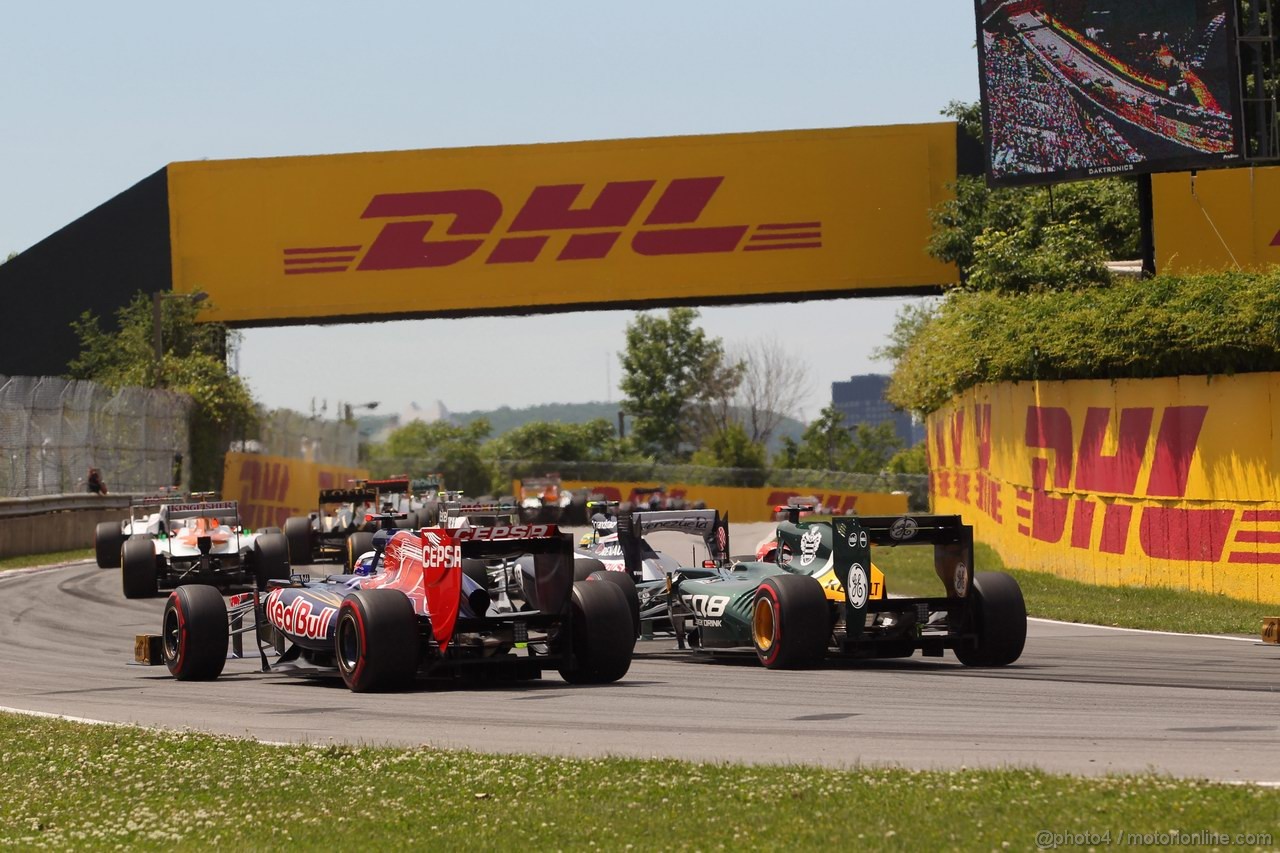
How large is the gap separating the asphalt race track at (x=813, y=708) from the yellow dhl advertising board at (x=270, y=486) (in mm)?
33608

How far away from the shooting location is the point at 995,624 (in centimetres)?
1419

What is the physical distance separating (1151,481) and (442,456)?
10143 cm

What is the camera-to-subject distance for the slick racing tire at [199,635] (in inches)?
557

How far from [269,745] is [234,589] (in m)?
15.8

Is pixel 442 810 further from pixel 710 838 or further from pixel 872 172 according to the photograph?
pixel 872 172

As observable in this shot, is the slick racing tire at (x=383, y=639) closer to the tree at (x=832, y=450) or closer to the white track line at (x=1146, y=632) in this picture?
the white track line at (x=1146, y=632)

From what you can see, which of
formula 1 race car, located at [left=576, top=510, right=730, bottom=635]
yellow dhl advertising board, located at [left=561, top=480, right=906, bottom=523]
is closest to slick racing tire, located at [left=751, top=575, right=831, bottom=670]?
formula 1 race car, located at [left=576, top=510, right=730, bottom=635]

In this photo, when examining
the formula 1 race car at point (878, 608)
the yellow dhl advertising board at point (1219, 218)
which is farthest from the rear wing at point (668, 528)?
the yellow dhl advertising board at point (1219, 218)

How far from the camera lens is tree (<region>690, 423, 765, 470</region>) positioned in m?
96.3

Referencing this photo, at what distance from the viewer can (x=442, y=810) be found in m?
7.55

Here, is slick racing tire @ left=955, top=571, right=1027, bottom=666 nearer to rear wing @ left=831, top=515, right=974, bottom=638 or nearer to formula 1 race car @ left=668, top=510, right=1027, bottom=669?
formula 1 race car @ left=668, top=510, right=1027, bottom=669

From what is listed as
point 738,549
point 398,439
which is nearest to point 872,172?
point 738,549

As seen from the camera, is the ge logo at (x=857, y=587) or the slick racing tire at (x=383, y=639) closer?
the slick racing tire at (x=383, y=639)

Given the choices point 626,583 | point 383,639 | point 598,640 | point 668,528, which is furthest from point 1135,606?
point 383,639
